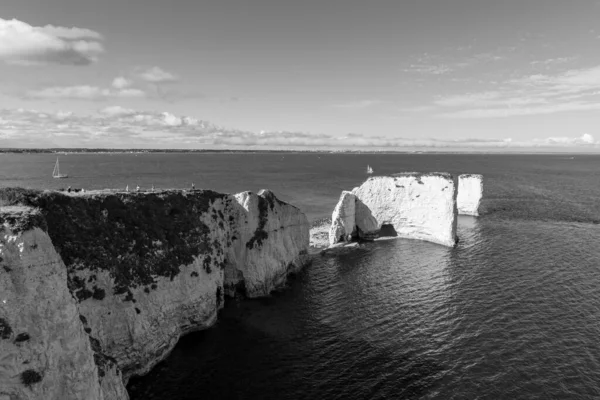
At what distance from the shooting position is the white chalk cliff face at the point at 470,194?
9081 cm

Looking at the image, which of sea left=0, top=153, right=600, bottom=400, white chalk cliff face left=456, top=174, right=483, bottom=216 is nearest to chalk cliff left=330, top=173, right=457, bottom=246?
sea left=0, top=153, right=600, bottom=400

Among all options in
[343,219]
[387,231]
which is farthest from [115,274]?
[387,231]

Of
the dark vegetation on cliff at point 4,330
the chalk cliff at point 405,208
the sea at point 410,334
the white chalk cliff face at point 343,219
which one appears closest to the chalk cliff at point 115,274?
the dark vegetation on cliff at point 4,330

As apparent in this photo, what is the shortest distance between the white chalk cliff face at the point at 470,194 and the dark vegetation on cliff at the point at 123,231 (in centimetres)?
7834

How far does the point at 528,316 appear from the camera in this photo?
37062 millimetres

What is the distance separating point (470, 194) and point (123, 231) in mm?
88204

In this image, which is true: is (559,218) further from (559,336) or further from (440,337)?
(440,337)

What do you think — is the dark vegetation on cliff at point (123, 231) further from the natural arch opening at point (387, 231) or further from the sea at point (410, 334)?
the natural arch opening at point (387, 231)

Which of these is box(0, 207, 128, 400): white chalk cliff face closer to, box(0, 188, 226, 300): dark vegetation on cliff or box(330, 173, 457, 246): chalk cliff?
box(0, 188, 226, 300): dark vegetation on cliff

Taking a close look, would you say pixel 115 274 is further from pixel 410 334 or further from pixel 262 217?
pixel 410 334

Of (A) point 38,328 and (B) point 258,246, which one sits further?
(B) point 258,246

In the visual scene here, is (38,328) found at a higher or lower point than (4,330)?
lower

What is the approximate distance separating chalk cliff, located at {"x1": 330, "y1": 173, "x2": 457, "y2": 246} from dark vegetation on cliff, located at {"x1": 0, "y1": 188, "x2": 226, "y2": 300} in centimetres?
3532

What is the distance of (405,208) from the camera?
234 feet
